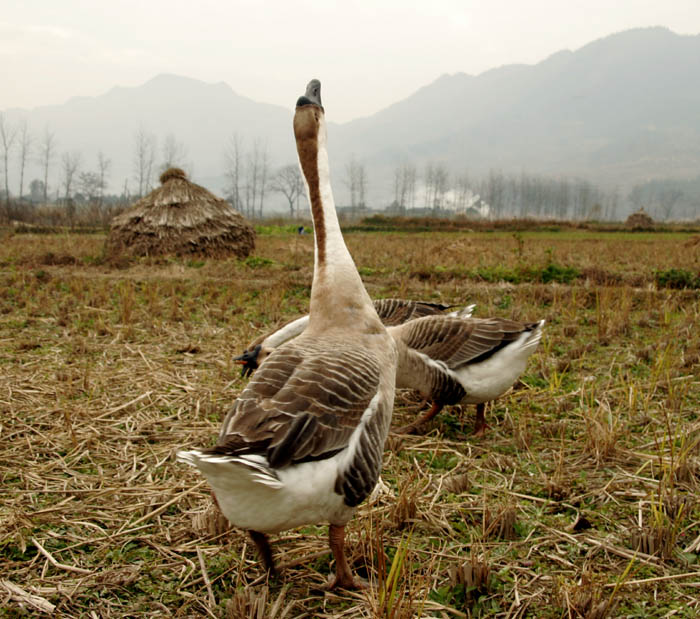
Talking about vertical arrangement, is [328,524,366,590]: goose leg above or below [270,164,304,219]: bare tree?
below

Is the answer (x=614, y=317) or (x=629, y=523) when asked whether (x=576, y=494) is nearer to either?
(x=629, y=523)

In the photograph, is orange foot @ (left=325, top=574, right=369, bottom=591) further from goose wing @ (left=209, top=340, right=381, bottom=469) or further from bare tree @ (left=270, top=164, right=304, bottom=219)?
bare tree @ (left=270, top=164, right=304, bottom=219)

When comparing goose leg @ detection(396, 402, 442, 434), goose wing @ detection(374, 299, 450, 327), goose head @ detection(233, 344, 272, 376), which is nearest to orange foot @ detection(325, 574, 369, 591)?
goose leg @ detection(396, 402, 442, 434)

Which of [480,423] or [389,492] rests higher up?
[480,423]

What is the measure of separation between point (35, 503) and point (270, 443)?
2159 millimetres

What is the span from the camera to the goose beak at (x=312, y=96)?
378 cm

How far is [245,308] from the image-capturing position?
9094 millimetres

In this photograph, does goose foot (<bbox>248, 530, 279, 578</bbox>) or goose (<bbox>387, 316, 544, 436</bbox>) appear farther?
goose (<bbox>387, 316, 544, 436</bbox>)

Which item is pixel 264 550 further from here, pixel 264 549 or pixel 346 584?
pixel 346 584

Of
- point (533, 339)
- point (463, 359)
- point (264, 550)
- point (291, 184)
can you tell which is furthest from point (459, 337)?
point (291, 184)

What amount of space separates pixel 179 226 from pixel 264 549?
49.1 feet

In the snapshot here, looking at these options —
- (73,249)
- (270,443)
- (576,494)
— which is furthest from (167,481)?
(73,249)

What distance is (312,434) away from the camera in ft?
7.65

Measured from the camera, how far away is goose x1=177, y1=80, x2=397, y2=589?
214cm
